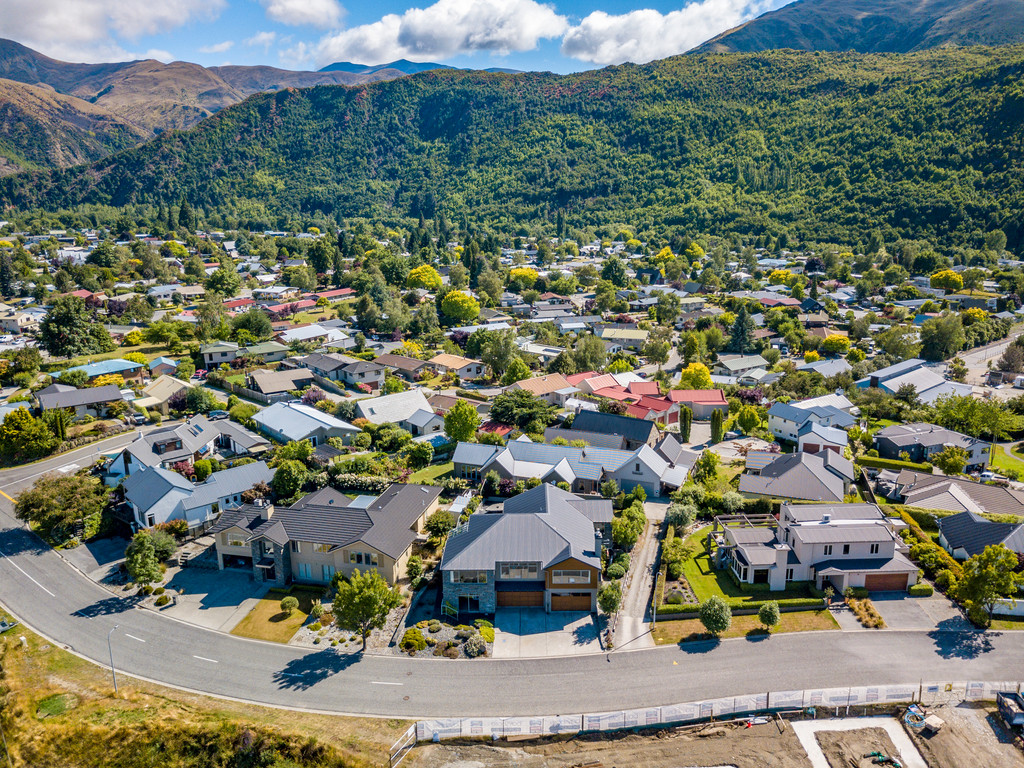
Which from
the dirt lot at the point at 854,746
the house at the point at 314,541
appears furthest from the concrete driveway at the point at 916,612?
the house at the point at 314,541

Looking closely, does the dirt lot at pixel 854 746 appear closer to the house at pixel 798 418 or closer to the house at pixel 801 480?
the house at pixel 801 480

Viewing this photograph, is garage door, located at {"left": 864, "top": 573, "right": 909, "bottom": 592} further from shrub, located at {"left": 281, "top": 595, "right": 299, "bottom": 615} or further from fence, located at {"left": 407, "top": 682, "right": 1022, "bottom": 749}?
shrub, located at {"left": 281, "top": 595, "right": 299, "bottom": 615}

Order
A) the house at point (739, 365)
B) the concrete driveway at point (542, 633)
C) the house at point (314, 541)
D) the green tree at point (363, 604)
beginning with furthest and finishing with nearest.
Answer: the house at point (739, 365)
the house at point (314, 541)
the concrete driveway at point (542, 633)
the green tree at point (363, 604)

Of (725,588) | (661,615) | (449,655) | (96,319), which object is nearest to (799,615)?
(725,588)

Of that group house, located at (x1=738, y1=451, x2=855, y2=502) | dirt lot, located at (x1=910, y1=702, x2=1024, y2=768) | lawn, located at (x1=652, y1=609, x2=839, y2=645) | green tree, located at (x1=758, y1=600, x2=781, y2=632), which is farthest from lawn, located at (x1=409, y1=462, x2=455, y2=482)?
dirt lot, located at (x1=910, y1=702, x2=1024, y2=768)

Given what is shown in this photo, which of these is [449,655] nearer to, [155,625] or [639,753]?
[639,753]
